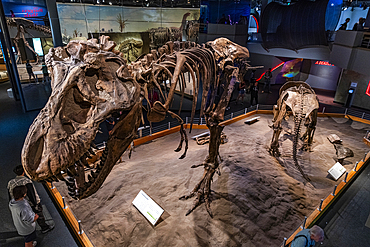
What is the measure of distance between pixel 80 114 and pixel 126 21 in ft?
15.9

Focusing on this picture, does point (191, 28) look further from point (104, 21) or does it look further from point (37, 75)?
point (37, 75)

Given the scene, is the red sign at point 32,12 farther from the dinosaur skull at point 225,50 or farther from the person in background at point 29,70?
the dinosaur skull at point 225,50

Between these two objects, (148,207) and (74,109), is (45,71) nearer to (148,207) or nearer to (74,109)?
(148,207)

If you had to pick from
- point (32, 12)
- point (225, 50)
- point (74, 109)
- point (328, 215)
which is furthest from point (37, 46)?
point (328, 215)

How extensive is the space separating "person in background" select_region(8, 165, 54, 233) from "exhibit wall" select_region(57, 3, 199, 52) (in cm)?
366

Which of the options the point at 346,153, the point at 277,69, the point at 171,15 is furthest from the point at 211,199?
the point at 277,69

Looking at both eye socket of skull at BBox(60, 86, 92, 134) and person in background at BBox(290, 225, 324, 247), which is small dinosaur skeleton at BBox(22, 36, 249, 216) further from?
person in background at BBox(290, 225, 324, 247)

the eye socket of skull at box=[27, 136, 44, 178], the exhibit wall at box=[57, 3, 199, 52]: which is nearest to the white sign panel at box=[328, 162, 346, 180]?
the eye socket of skull at box=[27, 136, 44, 178]

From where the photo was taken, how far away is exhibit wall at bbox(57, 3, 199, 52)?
535 centimetres

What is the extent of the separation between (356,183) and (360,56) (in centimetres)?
495

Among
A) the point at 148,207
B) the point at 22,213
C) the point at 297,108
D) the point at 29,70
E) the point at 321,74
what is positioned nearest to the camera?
the point at 22,213

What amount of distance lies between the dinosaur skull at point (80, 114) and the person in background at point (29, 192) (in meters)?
1.56

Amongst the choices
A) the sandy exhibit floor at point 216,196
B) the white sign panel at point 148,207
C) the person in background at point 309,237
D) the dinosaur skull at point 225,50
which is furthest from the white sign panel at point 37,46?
the person in background at point 309,237

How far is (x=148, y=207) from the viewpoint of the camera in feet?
11.6
